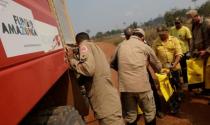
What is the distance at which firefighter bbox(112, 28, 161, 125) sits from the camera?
647 cm

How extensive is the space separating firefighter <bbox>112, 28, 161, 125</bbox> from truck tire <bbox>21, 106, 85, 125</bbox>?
10.1 ft

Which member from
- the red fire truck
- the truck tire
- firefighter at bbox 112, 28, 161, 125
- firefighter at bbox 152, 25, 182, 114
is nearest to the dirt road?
firefighter at bbox 152, 25, 182, 114

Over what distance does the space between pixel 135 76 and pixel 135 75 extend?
1 cm

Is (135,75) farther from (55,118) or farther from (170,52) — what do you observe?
(55,118)

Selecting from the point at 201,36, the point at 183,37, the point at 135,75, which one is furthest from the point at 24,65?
the point at 183,37

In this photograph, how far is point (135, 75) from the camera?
646cm

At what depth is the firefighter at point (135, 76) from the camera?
6.47 meters

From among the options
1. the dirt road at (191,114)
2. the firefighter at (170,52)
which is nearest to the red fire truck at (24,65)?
the dirt road at (191,114)

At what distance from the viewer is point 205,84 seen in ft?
27.0

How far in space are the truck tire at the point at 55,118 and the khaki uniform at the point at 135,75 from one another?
3087 mm

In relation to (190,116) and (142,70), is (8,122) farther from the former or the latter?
(190,116)

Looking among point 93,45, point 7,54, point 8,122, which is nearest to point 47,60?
point 7,54

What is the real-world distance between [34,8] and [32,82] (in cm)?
98

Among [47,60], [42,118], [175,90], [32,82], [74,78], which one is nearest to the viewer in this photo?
[32,82]
